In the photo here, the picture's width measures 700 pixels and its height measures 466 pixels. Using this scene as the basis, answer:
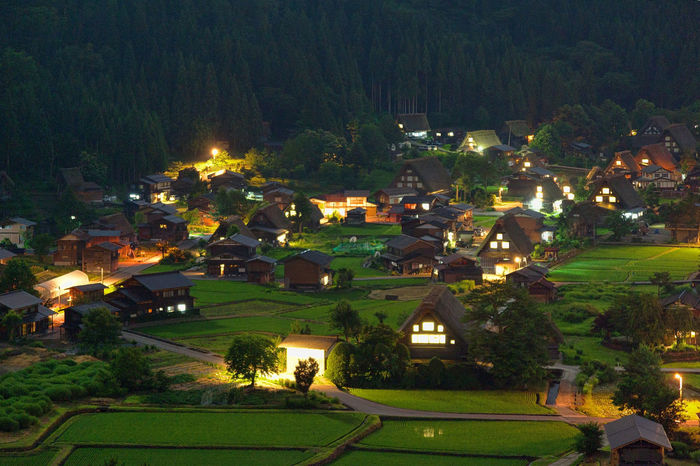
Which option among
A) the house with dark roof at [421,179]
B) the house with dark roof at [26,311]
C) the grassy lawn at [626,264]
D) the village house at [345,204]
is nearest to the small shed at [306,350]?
the house with dark roof at [26,311]

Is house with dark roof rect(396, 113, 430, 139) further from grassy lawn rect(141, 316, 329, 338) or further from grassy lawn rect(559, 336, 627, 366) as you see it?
grassy lawn rect(559, 336, 627, 366)

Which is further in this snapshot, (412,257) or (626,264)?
(412,257)

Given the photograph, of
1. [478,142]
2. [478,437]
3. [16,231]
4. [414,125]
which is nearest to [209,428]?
[478,437]

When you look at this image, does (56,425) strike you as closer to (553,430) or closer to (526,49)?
(553,430)

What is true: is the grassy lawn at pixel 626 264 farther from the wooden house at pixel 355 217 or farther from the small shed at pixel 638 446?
the small shed at pixel 638 446

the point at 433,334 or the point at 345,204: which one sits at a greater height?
the point at 345,204

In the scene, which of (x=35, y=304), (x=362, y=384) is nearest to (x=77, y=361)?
(x=35, y=304)

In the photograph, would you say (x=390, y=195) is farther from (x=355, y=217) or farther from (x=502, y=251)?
(x=502, y=251)
